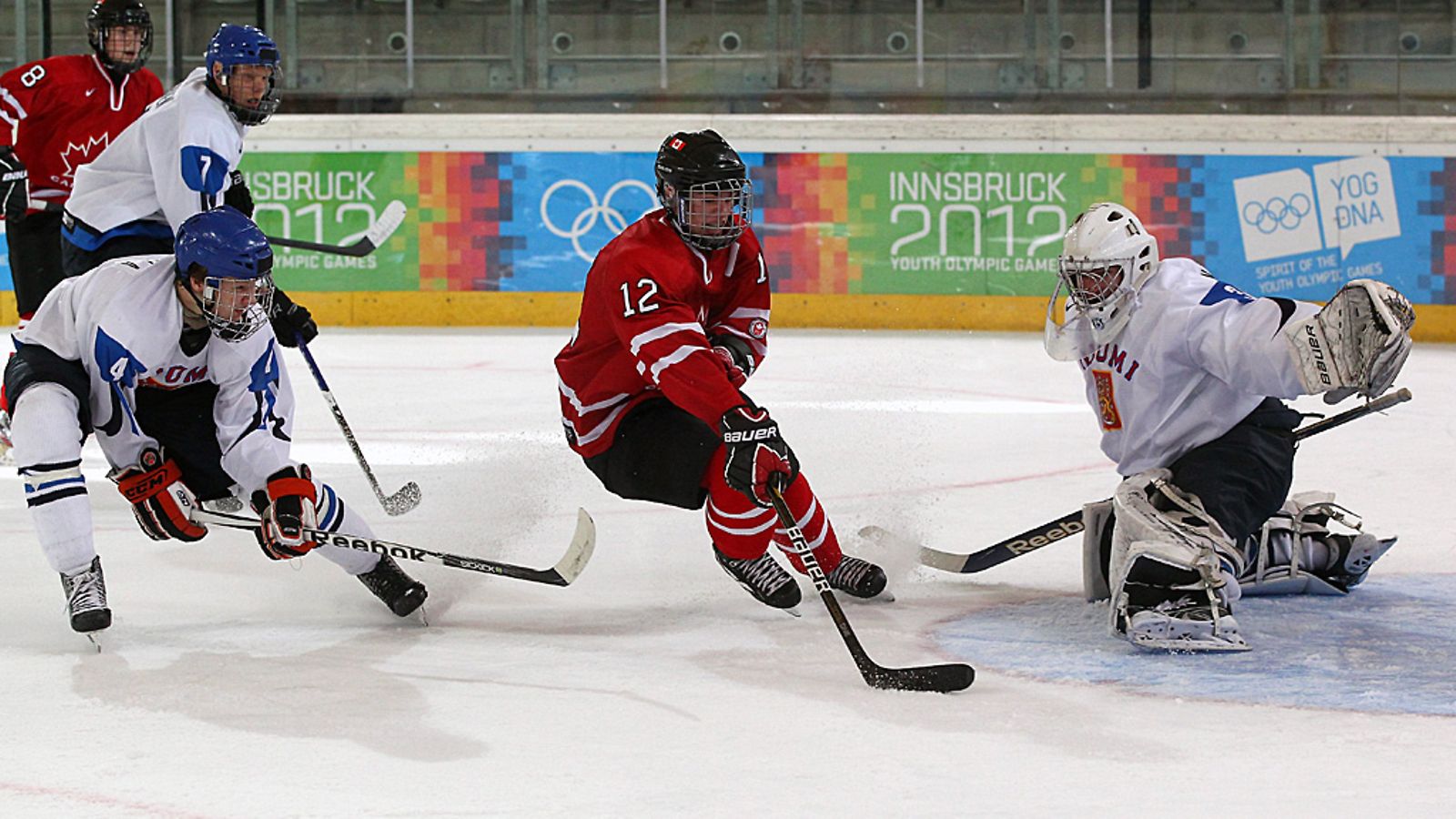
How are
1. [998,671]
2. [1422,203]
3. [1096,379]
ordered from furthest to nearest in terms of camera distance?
[1422,203] → [1096,379] → [998,671]

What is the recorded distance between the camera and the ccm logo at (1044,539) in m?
3.08

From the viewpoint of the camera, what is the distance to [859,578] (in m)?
3.08

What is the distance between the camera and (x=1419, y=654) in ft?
8.59

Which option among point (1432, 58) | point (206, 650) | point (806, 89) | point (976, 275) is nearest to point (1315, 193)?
point (1432, 58)

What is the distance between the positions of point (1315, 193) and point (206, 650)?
589cm

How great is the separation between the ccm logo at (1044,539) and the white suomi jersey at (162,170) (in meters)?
1.90

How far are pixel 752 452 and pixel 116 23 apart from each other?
8.95 feet

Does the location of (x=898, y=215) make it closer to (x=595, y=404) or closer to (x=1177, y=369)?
(x=595, y=404)

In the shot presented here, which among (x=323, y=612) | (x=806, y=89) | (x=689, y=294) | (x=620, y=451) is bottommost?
(x=323, y=612)

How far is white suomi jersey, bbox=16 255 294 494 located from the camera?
2.83 meters

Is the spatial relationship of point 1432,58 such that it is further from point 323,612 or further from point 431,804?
point 431,804

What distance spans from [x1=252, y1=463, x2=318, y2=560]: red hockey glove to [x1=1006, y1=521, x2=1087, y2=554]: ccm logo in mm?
1252

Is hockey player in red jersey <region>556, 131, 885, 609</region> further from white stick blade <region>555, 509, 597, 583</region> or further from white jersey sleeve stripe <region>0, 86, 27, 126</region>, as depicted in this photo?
white jersey sleeve stripe <region>0, 86, 27, 126</region>

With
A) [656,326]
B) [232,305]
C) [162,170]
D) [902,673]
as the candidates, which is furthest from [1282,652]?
[162,170]
